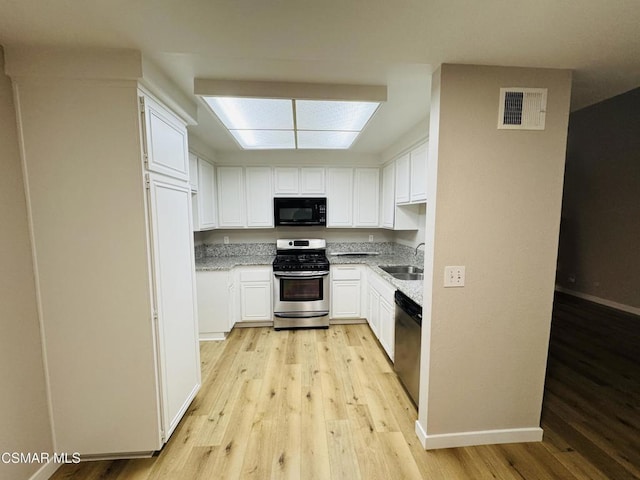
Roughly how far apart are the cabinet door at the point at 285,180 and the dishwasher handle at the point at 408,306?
2.18 metres

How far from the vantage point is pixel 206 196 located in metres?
3.35

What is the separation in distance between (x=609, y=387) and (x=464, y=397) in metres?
1.68

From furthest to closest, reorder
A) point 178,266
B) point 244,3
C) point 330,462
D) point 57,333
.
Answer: point 178,266, point 330,462, point 57,333, point 244,3

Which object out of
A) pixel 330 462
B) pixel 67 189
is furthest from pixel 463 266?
pixel 67 189

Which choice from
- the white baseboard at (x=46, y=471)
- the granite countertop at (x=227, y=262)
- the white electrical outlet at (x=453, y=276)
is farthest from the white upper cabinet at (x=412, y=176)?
the white baseboard at (x=46, y=471)

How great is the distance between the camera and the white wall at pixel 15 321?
51.6 inches

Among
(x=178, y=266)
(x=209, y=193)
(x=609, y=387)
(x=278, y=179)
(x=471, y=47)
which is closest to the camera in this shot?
(x=471, y=47)

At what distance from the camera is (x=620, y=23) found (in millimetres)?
1159

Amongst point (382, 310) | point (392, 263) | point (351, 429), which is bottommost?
point (351, 429)

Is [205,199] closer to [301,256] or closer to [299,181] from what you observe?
[299,181]

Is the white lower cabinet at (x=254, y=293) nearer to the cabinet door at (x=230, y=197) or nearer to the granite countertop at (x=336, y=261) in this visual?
the granite countertop at (x=336, y=261)

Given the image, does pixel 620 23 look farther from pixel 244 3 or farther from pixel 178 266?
pixel 178 266

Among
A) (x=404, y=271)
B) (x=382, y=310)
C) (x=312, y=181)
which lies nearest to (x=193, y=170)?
(x=312, y=181)

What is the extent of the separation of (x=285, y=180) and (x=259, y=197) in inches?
17.7
